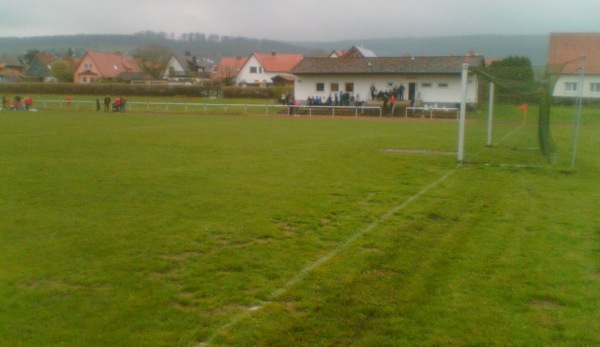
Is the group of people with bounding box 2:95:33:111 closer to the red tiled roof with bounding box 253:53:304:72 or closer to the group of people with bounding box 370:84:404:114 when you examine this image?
the group of people with bounding box 370:84:404:114

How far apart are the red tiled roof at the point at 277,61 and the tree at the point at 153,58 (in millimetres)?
16973

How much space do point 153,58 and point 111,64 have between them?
22.4 metres

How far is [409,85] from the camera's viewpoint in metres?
46.0

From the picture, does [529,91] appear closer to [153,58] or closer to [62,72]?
[153,58]

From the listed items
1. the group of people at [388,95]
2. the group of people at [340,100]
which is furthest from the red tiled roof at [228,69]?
the group of people at [388,95]

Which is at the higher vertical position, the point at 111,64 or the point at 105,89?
the point at 111,64

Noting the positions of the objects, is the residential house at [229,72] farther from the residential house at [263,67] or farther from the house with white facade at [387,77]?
the house with white facade at [387,77]

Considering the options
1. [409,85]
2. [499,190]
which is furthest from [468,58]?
[499,190]

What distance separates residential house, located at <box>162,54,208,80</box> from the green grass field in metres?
95.7

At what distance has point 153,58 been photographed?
90125 mm

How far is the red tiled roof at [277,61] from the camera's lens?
10144 centimetres

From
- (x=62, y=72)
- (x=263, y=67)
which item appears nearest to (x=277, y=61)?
(x=263, y=67)

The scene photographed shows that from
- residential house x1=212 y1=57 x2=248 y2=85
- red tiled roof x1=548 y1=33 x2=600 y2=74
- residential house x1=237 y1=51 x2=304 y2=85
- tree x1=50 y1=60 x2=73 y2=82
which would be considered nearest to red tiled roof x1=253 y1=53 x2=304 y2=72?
residential house x1=237 y1=51 x2=304 y2=85

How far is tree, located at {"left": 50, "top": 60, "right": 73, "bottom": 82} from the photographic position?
96438 millimetres
